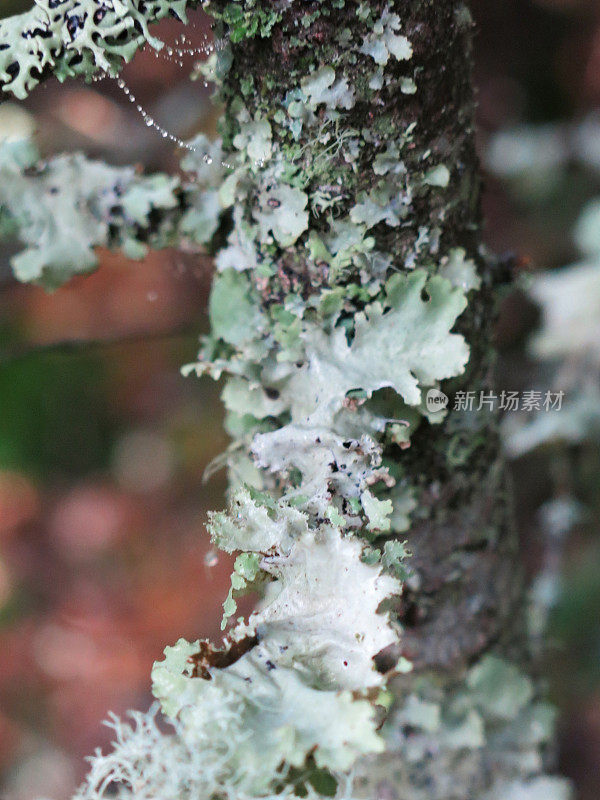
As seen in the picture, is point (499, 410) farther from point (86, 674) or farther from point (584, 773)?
point (86, 674)

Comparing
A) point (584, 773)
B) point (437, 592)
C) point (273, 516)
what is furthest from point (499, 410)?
Answer: point (584, 773)

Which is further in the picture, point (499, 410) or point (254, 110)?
point (499, 410)

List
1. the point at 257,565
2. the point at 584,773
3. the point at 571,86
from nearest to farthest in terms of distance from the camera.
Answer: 1. the point at 257,565
2. the point at 584,773
3. the point at 571,86

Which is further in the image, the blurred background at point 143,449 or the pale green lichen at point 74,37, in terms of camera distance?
the blurred background at point 143,449

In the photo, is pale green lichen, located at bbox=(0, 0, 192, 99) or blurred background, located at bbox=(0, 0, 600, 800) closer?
pale green lichen, located at bbox=(0, 0, 192, 99)

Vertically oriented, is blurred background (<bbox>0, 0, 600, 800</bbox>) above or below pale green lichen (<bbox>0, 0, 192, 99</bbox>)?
above

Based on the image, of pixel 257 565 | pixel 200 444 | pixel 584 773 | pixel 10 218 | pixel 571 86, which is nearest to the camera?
→ pixel 257 565

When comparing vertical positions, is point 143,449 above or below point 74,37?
above

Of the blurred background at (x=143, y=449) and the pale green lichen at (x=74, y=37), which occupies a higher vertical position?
the blurred background at (x=143, y=449)
